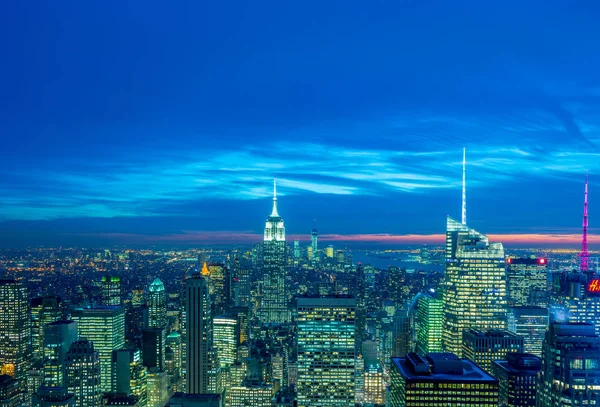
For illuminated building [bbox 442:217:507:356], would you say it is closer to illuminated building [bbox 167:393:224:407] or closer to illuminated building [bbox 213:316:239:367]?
illuminated building [bbox 213:316:239:367]

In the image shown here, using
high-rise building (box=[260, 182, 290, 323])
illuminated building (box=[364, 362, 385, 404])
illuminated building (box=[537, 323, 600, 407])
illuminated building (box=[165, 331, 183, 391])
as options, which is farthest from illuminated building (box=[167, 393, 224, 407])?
high-rise building (box=[260, 182, 290, 323])

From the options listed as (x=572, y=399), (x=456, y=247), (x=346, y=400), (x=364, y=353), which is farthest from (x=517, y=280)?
(x=572, y=399)

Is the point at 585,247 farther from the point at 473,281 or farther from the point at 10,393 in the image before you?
the point at 10,393

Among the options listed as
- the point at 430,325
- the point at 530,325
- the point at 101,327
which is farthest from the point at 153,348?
the point at 530,325

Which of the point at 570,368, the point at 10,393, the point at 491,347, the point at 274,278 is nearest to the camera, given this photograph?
the point at 570,368

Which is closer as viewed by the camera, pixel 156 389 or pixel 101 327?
pixel 156 389

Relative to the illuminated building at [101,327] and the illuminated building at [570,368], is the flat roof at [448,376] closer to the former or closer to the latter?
the illuminated building at [570,368]

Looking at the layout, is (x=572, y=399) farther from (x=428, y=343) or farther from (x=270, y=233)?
(x=270, y=233)
